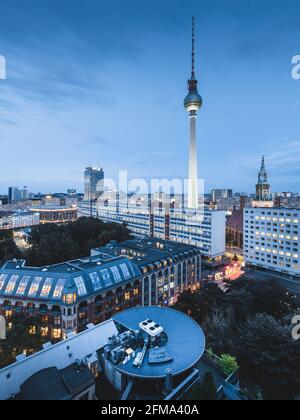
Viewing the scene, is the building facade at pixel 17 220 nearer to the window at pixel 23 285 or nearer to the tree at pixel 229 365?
the window at pixel 23 285

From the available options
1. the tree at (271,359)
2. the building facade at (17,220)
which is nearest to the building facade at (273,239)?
the tree at (271,359)

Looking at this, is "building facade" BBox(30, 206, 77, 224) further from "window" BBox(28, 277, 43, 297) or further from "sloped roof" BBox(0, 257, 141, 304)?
"window" BBox(28, 277, 43, 297)

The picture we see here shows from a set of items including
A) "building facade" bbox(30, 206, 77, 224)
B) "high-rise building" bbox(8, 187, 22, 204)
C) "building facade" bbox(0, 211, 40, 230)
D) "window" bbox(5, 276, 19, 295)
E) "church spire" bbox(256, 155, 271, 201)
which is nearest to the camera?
"window" bbox(5, 276, 19, 295)

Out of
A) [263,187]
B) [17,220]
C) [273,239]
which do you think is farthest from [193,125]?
[17,220]

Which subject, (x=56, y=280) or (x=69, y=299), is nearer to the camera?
(x=69, y=299)

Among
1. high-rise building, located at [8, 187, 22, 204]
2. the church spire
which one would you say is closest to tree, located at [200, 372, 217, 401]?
the church spire

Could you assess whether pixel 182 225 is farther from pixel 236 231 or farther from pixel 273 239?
pixel 236 231
